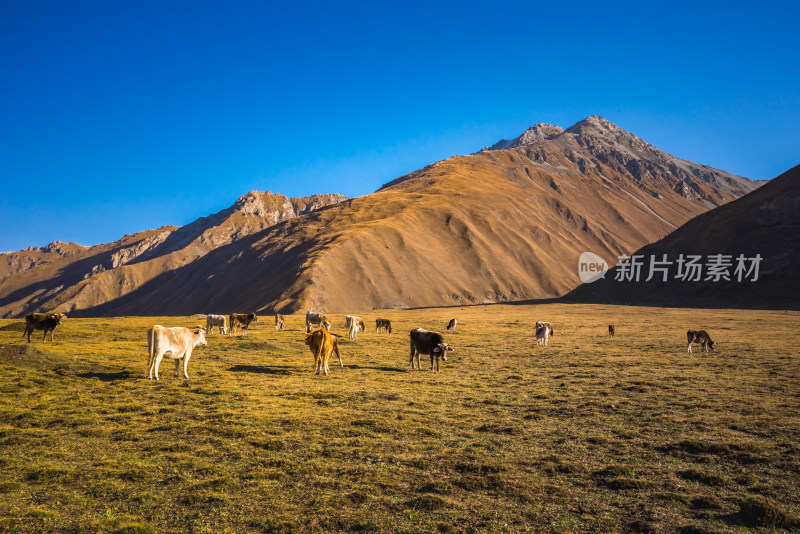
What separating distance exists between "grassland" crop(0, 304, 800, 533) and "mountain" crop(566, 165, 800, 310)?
331 feet

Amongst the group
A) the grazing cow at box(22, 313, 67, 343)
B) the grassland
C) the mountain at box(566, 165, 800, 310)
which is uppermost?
the mountain at box(566, 165, 800, 310)

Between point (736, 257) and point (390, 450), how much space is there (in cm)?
13773

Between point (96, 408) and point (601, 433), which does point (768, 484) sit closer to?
point (601, 433)

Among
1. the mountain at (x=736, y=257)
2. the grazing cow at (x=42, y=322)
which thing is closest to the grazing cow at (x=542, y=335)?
the grazing cow at (x=42, y=322)

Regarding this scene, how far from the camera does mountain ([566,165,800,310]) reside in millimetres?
105875

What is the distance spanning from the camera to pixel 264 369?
25375 millimetres

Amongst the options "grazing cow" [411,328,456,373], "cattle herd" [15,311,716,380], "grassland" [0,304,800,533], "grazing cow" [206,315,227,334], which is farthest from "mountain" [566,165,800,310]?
"grazing cow" [206,315,227,334]

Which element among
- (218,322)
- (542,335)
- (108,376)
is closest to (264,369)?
(108,376)

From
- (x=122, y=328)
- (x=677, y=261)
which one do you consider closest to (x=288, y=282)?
(x=122, y=328)

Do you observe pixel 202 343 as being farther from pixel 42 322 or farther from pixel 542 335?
pixel 542 335

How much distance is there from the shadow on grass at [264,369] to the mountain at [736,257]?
111 metres

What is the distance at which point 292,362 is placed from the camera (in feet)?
92.8

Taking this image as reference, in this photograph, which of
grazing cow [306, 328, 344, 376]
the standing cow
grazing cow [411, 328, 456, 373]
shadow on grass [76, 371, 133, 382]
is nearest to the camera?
shadow on grass [76, 371, 133, 382]

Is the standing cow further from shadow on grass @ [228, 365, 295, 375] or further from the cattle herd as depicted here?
shadow on grass @ [228, 365, 295, 375]
